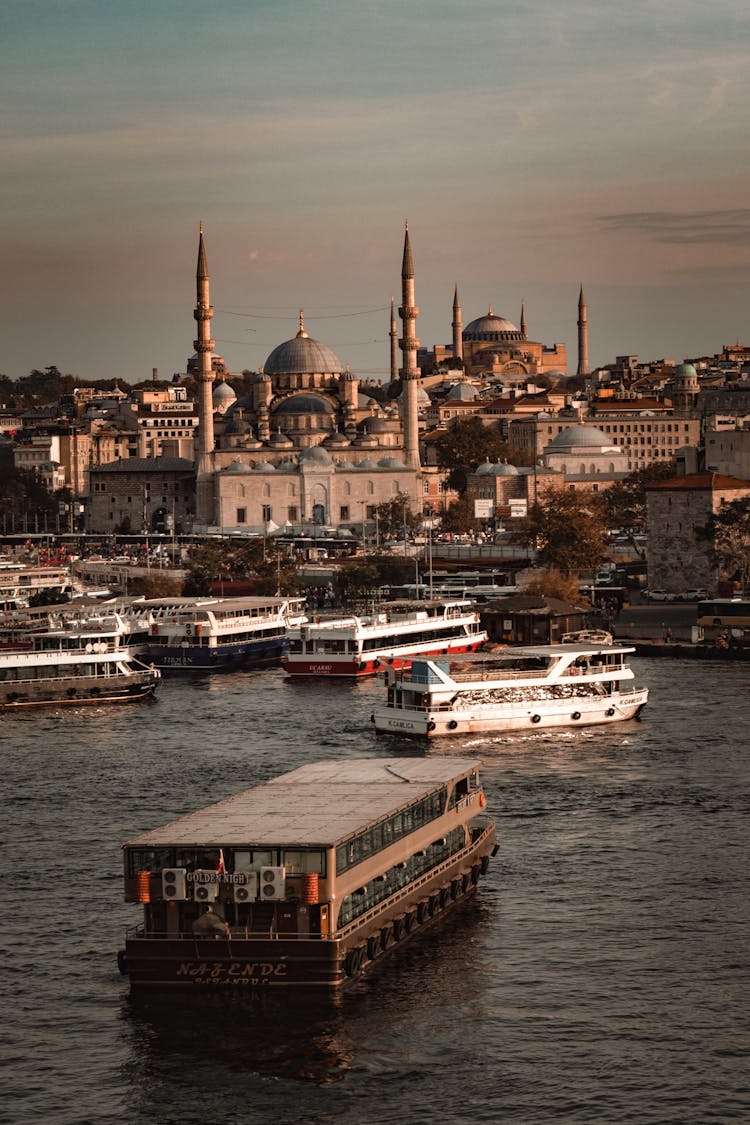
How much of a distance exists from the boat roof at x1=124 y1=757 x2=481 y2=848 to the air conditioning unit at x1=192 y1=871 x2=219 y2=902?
308mm

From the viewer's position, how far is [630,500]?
7969cm

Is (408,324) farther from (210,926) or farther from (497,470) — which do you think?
(210,926)

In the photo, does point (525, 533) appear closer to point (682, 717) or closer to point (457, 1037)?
point (682, 717)

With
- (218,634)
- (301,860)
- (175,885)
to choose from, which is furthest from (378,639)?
(175,885)

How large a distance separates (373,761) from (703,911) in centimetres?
498

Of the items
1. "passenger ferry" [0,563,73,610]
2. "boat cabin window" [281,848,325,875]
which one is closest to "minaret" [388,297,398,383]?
"passenger ferry" [0,563,73,610]

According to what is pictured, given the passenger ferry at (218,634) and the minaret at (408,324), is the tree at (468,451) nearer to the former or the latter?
the minaret at (408,324)

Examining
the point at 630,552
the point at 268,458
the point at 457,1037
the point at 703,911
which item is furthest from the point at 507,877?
the point at 268,458

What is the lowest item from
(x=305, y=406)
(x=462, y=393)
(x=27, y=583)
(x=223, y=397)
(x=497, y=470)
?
(x=27, y=583)

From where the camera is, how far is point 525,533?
68.2 meters

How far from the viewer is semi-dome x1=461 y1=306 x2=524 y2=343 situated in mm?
161375

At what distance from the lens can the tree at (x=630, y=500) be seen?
262 ft

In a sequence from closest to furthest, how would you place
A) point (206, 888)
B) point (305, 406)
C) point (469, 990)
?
point (206, 888) < point (469, 990) < point (305, 406)

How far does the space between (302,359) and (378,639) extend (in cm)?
6910
